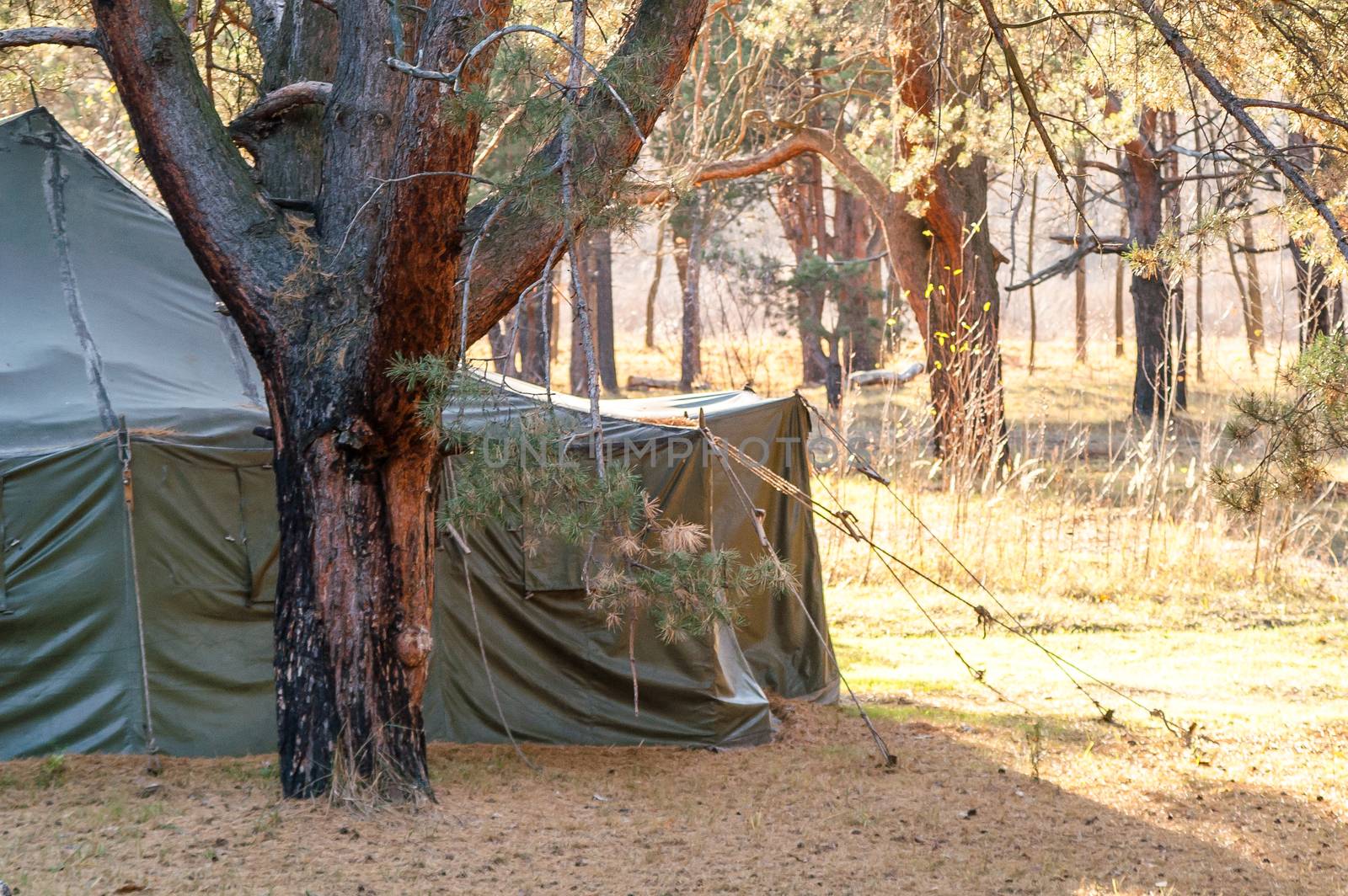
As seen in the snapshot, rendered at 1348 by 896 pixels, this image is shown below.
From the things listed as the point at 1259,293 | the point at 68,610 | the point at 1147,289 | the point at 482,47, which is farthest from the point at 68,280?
the point at 1259,293

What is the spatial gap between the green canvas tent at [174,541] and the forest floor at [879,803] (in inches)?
8.2

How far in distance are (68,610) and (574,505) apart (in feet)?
7.69

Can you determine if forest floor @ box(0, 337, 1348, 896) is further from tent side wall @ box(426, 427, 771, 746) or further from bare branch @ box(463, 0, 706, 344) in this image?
bare branch @ box(463, 0, 706, 344)

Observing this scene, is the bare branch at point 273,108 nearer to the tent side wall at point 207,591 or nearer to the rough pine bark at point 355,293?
the rough pine bark at point 355,293

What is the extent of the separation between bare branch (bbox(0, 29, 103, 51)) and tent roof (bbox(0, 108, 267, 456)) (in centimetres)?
126

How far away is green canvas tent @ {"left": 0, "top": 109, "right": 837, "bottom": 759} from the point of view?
4516 mm

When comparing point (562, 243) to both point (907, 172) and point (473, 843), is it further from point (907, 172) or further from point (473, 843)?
point (907, 172)

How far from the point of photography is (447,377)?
3.36 metres

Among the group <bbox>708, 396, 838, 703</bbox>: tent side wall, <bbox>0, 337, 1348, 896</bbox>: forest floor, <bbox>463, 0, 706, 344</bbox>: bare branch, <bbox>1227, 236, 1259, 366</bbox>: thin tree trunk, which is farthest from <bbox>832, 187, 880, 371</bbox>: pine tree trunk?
<bbox>463, 0, 706, 344</bbox>: bare branch

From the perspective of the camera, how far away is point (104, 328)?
5.07 meters

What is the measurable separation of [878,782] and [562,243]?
2501 mm

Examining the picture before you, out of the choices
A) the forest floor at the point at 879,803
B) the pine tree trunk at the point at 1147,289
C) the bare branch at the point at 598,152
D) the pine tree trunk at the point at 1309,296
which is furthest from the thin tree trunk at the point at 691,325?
the bare branch at the point at 598,152

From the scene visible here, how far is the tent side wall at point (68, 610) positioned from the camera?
4477 millimetres

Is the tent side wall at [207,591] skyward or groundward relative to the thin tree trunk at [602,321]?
groundward
